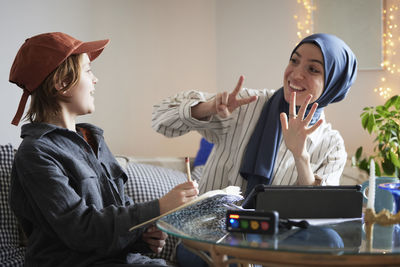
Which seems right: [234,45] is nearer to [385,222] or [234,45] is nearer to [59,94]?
[59,94]

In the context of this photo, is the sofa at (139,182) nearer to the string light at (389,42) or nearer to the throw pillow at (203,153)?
the throw pillow at (203,153)

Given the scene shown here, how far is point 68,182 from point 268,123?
2.85 feet

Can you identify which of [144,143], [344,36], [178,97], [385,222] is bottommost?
[144,143]

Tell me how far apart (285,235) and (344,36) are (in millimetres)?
2105

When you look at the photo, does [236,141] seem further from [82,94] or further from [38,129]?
[38,129]

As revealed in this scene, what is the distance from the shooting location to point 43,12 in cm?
275

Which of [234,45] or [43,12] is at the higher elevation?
[43,12]

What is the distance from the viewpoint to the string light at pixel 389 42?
291 cm

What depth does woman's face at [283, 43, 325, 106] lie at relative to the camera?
75.5 inches

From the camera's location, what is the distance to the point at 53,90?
5.03ft

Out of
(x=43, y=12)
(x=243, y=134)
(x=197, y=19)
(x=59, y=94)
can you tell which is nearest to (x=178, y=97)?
(x=243, y=134)

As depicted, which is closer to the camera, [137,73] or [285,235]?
[285,235]

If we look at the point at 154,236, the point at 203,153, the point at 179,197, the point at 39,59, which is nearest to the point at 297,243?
the point at 179,197

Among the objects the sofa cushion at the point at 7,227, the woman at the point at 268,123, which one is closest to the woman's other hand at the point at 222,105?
the woman at the point at 268,123
